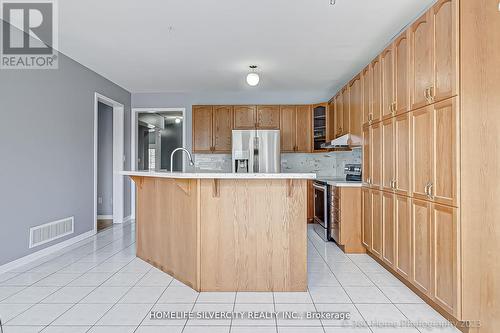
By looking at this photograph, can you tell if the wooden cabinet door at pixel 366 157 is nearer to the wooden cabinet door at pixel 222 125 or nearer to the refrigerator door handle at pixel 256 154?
the refrigerator door handle at pixel 256 154

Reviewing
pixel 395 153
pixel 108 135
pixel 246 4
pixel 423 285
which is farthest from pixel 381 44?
pixel 108 135

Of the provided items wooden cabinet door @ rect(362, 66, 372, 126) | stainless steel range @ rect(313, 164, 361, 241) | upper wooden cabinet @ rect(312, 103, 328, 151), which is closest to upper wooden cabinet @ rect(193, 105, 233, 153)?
upper wooden cabinet @ rect(312, 103, 328, 151)

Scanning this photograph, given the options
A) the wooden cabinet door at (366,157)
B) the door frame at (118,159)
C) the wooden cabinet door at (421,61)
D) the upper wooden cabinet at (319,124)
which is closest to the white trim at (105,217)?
the door frame at (118,159)

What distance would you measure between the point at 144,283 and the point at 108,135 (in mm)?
4157

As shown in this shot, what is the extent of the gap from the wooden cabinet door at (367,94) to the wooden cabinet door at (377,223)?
2.89ft

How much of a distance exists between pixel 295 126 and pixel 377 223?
2980 mm

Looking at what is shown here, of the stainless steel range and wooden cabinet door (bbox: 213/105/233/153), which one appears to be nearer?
the stainless steel range

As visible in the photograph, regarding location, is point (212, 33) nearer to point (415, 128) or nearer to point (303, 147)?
point (415, 128)

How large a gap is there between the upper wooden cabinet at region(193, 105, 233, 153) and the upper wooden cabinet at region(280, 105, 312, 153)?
39.1 inches

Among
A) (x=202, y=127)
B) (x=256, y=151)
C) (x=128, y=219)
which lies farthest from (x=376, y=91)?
(x=128, y=219)

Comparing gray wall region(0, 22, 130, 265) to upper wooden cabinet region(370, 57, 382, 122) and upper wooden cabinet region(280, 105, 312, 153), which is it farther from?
upper wooden cabinet region(370, 57, 382, 122)

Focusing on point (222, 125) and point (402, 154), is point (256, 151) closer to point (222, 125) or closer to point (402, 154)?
point (222, 125)

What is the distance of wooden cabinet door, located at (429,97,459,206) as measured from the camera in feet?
6.69

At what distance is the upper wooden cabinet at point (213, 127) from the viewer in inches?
238
